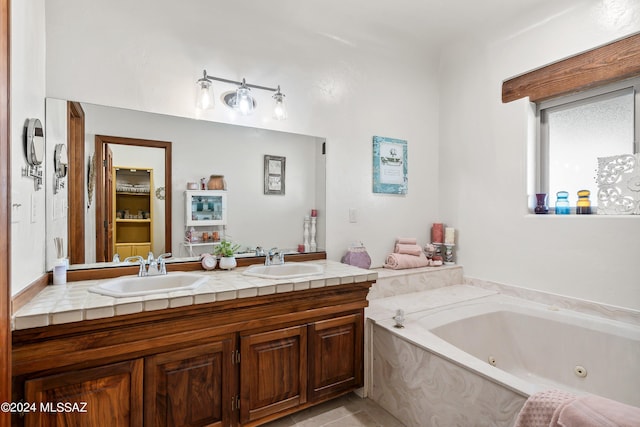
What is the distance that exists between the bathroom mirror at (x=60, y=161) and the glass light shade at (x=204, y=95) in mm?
739

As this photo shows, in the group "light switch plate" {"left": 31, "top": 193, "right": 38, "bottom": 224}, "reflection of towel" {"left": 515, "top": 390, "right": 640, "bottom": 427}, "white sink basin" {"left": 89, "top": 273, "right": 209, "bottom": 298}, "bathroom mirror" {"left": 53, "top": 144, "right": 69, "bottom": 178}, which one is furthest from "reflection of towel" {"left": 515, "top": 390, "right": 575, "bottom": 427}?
"bathroom mirror" {"left": 53, "top": 144, "right": 69, "bottom": 178}

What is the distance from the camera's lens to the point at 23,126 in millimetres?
1315

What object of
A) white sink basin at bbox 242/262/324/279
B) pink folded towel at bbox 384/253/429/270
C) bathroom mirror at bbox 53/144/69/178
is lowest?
pink folded towel at bbox 384/253/429/270

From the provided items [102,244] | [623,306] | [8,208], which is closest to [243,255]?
[102,244]

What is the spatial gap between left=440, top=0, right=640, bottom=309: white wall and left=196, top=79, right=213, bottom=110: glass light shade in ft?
6.96

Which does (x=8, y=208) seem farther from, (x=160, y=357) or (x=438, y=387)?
(x=438, y=387)

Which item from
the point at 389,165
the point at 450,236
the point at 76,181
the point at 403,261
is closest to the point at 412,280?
the point at 403,261

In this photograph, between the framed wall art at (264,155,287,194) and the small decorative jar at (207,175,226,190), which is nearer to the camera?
the small decorative jar at (207,175,226,190)

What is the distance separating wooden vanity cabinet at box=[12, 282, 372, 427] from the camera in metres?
1.18

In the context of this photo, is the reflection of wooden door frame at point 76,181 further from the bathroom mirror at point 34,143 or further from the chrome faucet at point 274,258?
the chrome faucet at point 274,258

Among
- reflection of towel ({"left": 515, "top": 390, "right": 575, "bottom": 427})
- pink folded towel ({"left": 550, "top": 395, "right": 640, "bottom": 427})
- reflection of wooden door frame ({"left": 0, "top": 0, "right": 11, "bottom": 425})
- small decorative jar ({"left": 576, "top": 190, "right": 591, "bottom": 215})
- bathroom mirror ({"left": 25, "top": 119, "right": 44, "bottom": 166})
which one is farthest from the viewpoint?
small decorative jar ({"left": 576, "top": 190, "right": 591, "bottom": 215})

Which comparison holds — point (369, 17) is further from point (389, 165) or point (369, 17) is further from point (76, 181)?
point (76, 181)

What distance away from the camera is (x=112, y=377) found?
1276 mm

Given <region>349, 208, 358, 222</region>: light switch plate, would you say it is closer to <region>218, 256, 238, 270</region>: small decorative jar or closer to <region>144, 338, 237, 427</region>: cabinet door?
<region>218, 256, 238, 270</region>: small decorative jar
